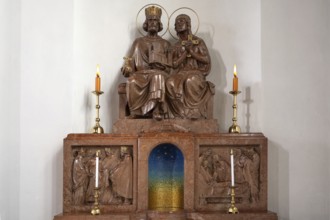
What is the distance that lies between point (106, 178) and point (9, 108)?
1.29 meters

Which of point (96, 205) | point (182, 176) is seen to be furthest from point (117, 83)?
point (96, 205)

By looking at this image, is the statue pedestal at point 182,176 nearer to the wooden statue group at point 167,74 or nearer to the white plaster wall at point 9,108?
the wooden statue group at point 167,74

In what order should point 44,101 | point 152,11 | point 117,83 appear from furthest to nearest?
point 117,83, point 152,11, point 44,101

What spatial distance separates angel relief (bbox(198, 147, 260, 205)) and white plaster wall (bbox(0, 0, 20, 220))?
6.56ft

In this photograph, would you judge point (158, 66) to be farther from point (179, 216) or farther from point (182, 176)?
point (179, 216)

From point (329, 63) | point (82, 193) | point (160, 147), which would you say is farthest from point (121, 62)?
point (329, 63)

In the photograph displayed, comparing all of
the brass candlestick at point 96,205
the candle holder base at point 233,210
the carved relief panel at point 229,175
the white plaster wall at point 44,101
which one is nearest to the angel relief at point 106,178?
the brass candlestick at point 96,205

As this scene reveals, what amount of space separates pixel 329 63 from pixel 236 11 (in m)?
1.29

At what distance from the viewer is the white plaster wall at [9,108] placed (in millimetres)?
4578

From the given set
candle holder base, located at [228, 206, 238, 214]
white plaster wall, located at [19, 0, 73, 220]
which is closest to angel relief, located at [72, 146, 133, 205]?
white plaster wall, located at [19, 0, 73, 220]

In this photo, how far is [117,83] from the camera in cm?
541

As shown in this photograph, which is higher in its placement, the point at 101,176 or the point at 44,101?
the point at 44,101

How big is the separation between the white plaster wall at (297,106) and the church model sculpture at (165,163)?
0.54 meters

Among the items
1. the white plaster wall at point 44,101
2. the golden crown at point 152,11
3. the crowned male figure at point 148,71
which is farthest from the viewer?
the golden crown at point 152,11
